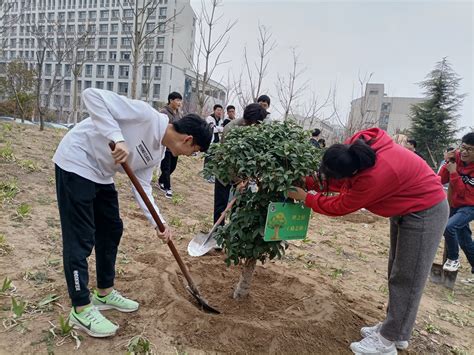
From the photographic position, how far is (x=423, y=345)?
2.75 metres

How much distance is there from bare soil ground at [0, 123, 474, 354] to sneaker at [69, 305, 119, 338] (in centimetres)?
6

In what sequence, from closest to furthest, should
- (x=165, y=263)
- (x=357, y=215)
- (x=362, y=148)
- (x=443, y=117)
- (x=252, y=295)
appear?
(x=362, y=148) → (x=252, y=295) → (x=165, y=263) → (x=357, y=215) → (x=443, y=117)

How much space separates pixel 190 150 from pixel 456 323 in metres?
2.97

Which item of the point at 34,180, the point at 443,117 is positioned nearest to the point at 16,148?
the point at 34,180

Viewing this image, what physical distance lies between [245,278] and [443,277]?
111 inches

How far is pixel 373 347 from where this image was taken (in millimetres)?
2414

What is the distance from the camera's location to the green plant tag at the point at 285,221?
2432 millimetres

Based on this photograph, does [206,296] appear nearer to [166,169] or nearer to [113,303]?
[113,303]

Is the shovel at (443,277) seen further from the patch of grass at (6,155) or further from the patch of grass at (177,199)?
the patch of grass at (6,155)

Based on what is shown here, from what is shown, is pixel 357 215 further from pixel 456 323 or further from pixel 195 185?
pixel 456 323

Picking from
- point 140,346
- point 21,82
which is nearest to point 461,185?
point 140,346

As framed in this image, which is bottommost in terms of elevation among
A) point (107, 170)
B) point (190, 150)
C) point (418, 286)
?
point (418, 286)

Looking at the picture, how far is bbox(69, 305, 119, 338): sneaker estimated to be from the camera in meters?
2.21

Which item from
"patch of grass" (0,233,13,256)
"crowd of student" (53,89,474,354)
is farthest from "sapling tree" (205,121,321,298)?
"patch of grass" (0,233,13,256)
